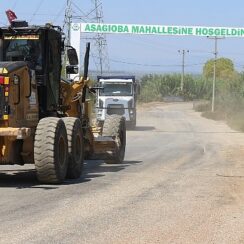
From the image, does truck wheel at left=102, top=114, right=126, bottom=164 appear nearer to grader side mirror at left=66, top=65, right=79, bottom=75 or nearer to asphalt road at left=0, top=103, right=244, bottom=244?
asphalt road at left=0, top=103, right=244, bottom=244

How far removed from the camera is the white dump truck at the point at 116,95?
37031mm

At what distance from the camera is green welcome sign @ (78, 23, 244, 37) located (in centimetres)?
3741

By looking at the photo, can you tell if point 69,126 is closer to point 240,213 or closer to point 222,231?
point 240,213

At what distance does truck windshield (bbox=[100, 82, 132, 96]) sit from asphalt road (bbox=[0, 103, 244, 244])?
20.9 metres

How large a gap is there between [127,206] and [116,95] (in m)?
27.6

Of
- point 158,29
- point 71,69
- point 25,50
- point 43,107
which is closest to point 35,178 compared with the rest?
point 43,107

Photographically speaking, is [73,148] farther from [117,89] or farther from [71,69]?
[117,89]

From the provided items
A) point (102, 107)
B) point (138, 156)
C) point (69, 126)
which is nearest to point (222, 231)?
point (69, 126)

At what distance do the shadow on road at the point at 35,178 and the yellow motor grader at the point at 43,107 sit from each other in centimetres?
25

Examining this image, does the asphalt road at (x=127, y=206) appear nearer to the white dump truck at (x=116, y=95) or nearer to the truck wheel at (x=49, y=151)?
the truck wheel at (x=49, y=151)

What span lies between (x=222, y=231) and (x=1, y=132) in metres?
4.85

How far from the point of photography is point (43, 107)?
13.5 meters

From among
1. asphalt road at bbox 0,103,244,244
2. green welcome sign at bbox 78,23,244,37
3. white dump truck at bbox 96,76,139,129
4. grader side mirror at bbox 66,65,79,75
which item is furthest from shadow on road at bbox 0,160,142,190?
green welcome sign at bbox 78,23,244,37

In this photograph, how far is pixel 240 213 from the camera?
31.1 feet
